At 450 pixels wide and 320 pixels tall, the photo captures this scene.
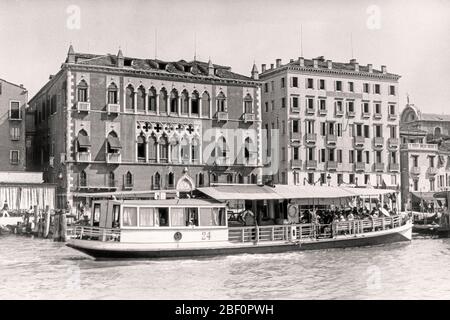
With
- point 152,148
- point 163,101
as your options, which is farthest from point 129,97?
point 152,148

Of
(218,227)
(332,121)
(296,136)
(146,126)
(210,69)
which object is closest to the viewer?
(218,227)

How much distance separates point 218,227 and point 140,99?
17.8m

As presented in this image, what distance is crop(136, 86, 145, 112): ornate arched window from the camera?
115ft

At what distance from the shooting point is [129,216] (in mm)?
17734

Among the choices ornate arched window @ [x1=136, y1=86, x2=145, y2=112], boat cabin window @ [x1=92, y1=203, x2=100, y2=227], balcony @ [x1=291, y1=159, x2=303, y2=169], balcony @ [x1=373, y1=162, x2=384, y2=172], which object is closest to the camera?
boat cabin window @ [x1=92, y1=203, x2=100, y2=227]

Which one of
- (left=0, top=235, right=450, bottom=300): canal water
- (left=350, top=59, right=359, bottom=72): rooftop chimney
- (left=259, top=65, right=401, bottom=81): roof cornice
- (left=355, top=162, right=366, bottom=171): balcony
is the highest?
(left=350, top=59, right=359, bottom=72): rooftop chimney

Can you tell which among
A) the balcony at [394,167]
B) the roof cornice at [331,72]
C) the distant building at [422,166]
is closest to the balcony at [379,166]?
the balcony at [394,167]

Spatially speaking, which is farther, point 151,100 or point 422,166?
point 422,166

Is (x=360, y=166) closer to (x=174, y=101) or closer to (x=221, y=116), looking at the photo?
(x=221, y=116)

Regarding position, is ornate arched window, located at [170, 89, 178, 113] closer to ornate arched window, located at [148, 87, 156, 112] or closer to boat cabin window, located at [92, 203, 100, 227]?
ornate arched window, located at [148, 87, 156, 112]

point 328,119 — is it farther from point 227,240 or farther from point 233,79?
point 227,240

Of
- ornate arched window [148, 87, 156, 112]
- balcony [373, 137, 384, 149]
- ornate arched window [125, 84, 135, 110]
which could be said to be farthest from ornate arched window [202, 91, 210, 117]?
balcony [373, 137, 384, 149]

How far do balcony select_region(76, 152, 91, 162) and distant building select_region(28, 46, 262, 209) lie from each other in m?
0.05

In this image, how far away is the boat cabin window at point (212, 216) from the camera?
1873 cm
